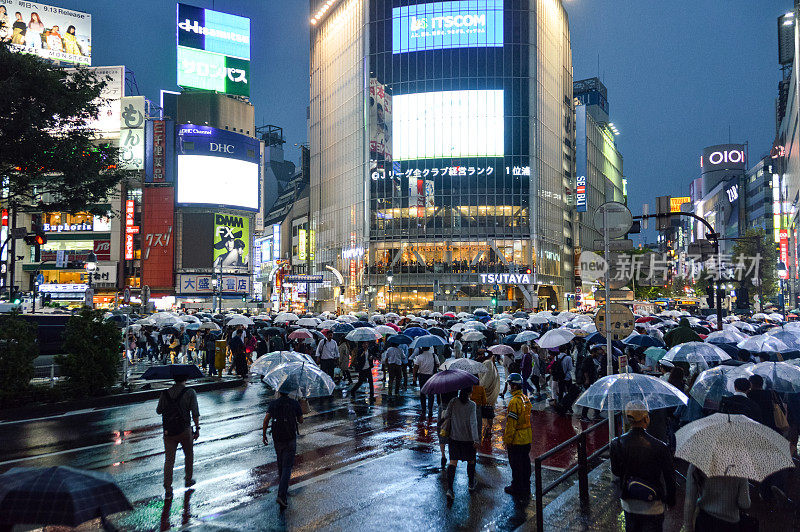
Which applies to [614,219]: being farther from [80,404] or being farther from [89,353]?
[80,404]

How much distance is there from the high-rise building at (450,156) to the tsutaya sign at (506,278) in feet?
0.48

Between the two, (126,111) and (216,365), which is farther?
(126,111)

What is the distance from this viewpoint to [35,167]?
19250 millimetres

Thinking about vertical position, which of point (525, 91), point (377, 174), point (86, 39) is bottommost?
point (377, 174)

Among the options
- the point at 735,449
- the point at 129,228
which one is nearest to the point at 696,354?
the point at 735,449

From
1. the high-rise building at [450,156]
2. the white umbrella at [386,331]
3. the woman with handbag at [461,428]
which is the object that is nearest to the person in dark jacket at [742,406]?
the woman with handbag at [461,428]

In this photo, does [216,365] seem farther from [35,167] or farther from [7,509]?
[7,509]

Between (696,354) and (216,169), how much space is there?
3107 inches

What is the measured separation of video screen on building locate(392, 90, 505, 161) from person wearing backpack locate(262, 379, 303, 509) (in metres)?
75.8

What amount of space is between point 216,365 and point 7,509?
61.4 feet

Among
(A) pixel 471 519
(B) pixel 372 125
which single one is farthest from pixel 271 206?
(A) pixel 471 519

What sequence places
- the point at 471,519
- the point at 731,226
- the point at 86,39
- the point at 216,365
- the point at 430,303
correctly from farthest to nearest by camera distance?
the point at 731,226 → the point at 86,39 → the point at 430,303 → the point at 216,365 → the point at 471,519

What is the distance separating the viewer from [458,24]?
83250 mm

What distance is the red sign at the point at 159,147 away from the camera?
8325 cm
